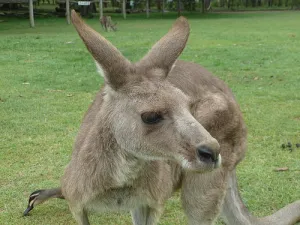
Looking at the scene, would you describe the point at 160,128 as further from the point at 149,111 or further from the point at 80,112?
the point at 80,112

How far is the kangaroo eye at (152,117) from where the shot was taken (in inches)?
99.8

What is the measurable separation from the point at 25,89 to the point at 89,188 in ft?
18.4

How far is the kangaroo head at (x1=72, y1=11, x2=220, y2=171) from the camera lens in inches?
94.0

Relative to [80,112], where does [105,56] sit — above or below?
above

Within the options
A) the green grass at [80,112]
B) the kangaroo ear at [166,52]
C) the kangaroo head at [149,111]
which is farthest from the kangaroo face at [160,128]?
the green grass at [80,112]

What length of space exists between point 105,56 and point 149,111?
0.35 meters

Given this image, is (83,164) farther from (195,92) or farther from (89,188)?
(195,92)

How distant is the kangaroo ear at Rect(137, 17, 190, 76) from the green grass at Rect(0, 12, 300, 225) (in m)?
1.58

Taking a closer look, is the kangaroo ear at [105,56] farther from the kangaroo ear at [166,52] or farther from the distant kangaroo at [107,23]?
the distant kangaroo at [107,23]

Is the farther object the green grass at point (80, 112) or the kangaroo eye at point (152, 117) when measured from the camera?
the green grass at point (80, 112)

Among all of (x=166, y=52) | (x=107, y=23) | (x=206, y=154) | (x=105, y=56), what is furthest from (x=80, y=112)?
(x=107, y=23)

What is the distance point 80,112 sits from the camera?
677cm

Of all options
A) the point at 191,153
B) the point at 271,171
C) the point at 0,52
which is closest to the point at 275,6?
the point at 0,52

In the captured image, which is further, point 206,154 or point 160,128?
point 160,128
